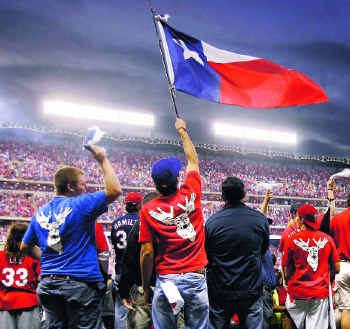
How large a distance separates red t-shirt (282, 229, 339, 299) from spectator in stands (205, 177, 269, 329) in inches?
52.4

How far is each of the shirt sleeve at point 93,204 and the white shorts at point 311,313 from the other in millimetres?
3188

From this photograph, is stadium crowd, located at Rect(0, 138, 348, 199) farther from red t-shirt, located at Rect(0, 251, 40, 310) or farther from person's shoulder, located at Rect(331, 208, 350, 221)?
red t-shirt, located at Rect(0, 251, 40, 310)

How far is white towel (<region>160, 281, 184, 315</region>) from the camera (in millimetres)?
2873

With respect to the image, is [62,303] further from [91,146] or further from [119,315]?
[119,315]

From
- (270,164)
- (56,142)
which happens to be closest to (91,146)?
(56,142)

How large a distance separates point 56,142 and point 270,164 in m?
21.4

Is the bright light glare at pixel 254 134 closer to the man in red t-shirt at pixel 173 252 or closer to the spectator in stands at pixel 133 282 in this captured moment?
the spectator in stands at pixel 133 282

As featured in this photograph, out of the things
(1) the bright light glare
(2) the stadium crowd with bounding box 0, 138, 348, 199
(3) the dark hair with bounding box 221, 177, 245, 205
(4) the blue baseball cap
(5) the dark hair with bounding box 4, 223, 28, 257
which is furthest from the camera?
(1) the bright light glare

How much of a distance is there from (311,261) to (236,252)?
1.68m

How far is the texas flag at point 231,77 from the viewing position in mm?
4961

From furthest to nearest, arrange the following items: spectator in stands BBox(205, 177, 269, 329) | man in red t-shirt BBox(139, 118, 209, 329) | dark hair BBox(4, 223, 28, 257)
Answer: dark hair BBox(4, 223, 28, 257) → spectator in stands BBox(205, 177, 269, 329) → man in red t-shirt BBox(139, 118, 209, 329)

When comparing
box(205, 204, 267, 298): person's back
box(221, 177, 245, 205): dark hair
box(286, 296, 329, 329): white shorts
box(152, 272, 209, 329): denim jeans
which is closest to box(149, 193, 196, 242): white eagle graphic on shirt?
box(152, 272, 209, 329): denim jeans

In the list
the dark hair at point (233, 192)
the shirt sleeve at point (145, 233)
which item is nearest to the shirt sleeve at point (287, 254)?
the dark hair at point (233, 192)

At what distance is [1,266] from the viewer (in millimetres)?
4230
